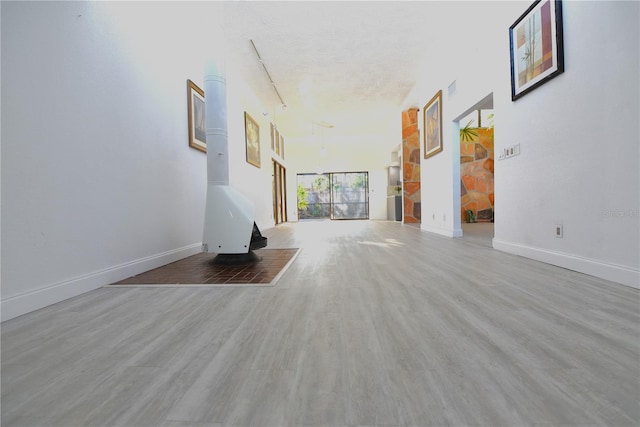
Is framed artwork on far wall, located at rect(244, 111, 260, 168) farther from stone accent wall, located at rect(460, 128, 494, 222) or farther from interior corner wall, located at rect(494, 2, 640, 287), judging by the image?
stone accent wall, located at rect(460, 128, 494, 222)

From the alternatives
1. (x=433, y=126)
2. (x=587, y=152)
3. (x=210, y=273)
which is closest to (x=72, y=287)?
(x=210, y=273)

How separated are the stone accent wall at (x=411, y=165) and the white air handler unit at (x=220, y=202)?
17.6ft

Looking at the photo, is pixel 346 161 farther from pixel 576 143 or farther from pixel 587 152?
pixel 587 152

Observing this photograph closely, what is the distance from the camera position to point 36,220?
5.05 feet

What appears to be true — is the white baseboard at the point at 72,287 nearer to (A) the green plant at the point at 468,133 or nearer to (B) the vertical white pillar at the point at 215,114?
(B) the vertical white pillar at the point at 215,114

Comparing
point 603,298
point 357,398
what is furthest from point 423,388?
point 603,298

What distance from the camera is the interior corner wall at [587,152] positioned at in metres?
1.70

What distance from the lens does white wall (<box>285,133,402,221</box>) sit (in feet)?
35.0

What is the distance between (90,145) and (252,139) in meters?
4.05

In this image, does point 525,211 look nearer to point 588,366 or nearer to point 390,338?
point 588,366

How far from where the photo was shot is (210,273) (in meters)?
2.30

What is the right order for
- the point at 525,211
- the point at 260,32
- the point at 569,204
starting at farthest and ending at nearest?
the point at 260,32 → the point at 525,211 → the point at 569,204

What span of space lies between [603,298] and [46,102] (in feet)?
10.6

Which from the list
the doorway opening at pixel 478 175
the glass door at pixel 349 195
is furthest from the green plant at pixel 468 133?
the glass door at pixel 349 195
